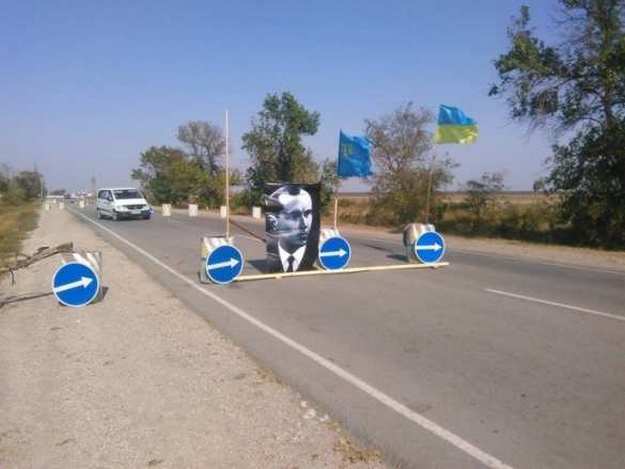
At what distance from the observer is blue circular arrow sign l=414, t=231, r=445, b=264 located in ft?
43.9

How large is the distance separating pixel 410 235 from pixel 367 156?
2.15 metres

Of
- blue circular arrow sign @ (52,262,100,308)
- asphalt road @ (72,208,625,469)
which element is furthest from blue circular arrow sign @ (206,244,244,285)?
blue circular arrow sign @ (52,262,100,308)

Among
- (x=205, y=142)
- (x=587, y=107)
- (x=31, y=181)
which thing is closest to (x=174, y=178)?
(x=205, y=142)

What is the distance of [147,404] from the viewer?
4.78 metres

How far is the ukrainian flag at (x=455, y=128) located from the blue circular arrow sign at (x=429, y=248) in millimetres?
2653

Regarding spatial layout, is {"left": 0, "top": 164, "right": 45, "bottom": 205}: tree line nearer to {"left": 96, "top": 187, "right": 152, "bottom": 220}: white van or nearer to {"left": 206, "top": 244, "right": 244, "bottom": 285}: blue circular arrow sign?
{"left": 96, "top": 187, "right": 152, "bottom": 220}: white van

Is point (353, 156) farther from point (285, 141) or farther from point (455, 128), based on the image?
point (285, 141)

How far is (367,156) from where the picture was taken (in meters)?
13.9

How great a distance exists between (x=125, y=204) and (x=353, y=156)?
2336 centimetres

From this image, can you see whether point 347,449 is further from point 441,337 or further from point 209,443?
point 441,337

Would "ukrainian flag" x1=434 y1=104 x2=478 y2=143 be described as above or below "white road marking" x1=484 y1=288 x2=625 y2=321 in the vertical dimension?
above

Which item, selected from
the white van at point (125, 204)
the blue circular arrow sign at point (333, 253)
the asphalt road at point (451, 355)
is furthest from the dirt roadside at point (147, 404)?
the white van at point (125, 204)

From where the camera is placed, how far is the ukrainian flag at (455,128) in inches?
567

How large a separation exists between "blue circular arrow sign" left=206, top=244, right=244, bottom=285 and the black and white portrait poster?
Answer: 114 centimetres
